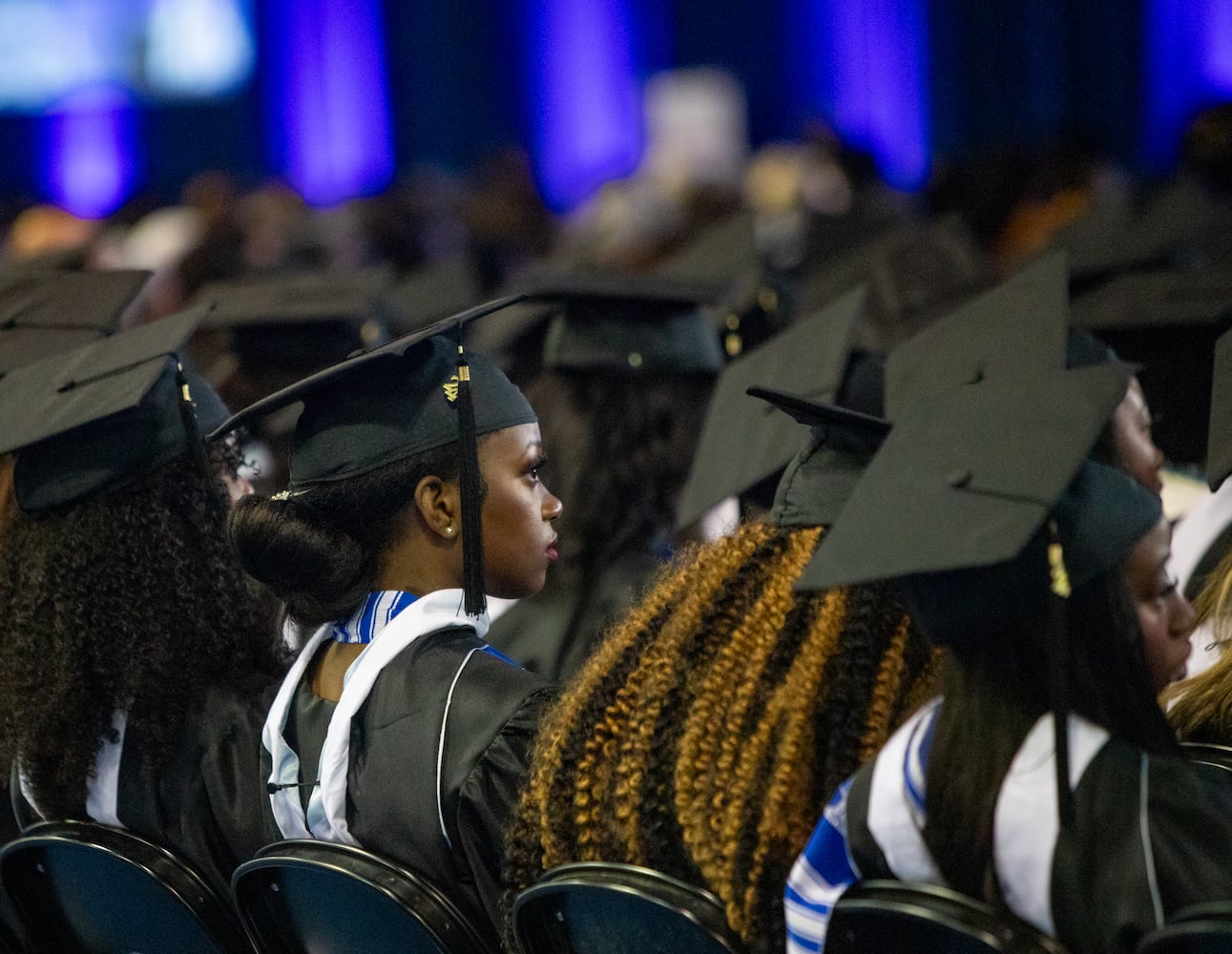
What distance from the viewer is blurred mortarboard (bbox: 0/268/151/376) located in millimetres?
2998

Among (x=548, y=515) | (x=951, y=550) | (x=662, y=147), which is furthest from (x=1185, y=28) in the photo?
(x=951, y=550)

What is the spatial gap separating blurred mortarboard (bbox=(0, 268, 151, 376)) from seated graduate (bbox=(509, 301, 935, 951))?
66.0 inches

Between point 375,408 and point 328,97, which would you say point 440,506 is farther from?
point 328,97

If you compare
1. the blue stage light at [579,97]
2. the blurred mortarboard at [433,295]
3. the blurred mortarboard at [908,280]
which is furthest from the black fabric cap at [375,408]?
the blue stage light at [579,97]

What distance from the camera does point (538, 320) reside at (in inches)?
157

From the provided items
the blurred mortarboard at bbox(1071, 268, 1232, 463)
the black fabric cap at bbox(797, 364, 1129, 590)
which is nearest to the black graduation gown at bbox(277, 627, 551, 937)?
the black fabric cap at bbox(797, 364, 1129, 590)

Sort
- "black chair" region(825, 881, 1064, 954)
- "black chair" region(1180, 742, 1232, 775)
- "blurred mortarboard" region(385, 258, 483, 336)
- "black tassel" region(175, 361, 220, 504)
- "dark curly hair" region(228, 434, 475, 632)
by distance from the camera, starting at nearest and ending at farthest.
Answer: "black chair" region(825, 881, 1064, 954)
"black chair" region(1180, 742, 1232, 775)
"dark curly hair" region(228, 434, 475, 632)
"black tassel" region(175, 361, 220, 504)
"blurred mortarboard" region(385, 258, 483, 336)

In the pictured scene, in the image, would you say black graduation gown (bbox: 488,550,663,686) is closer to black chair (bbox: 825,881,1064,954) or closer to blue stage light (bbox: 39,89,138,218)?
black chair (bbox: 825,881,1064,954)

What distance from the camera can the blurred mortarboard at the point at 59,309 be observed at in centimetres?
300

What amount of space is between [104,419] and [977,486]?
1.50 metres

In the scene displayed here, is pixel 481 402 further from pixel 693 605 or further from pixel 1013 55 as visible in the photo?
pixel 1013 55

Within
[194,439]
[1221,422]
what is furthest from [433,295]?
[1221,422]

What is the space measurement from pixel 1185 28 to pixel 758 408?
7423mm

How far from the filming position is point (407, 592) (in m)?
2.16
